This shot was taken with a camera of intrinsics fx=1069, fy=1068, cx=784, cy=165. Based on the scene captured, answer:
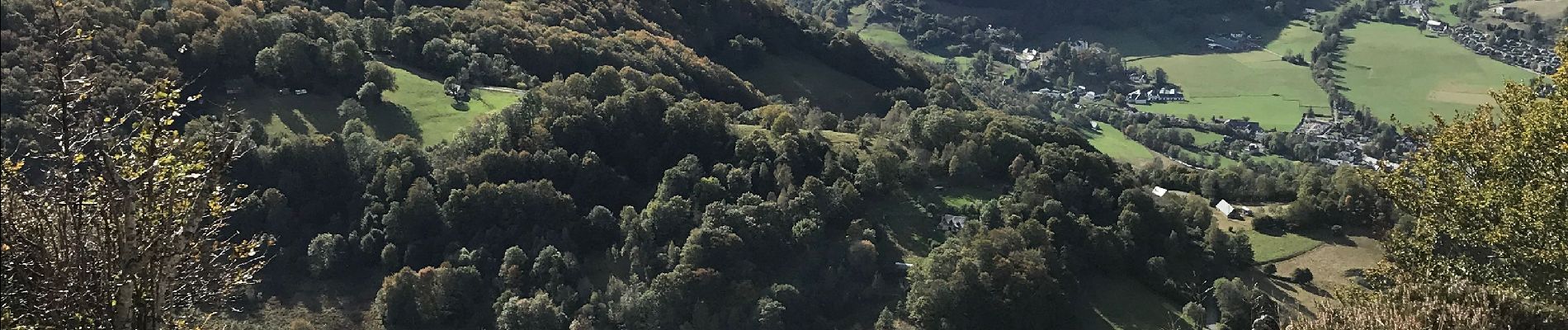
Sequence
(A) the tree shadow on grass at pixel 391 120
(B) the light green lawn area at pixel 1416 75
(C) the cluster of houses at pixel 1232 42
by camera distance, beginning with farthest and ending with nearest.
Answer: (C) the cluster of houses at pixel 1232 42, (B) the light green lawn area at pixel 1416 75, (A) the tree shadow on grass at pixel 391 120

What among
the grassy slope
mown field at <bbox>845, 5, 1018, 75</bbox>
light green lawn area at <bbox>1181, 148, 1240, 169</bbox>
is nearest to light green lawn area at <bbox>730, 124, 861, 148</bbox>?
light green lawn area at <bbox>1181, 148, 1240, 169</bbox>

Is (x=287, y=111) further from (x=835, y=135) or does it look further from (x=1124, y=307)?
(x=1124, y=307)

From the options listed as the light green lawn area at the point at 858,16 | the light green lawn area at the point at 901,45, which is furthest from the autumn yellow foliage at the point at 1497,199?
the light green lawn area at the point at 858,16

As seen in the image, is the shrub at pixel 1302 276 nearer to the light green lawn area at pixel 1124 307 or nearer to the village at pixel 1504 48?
the light green lawn area at pixel 1124 307

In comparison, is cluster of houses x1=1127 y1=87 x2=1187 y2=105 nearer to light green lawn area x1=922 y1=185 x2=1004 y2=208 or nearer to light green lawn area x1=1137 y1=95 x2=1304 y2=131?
light green lawn area x1=1137 y1=95 x2=1304 y2=131

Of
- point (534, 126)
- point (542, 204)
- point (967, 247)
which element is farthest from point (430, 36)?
point (967, 247)

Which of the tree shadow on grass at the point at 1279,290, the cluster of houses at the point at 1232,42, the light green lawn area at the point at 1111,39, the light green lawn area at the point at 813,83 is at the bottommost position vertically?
the light green lawn area at the point at 1111,39
